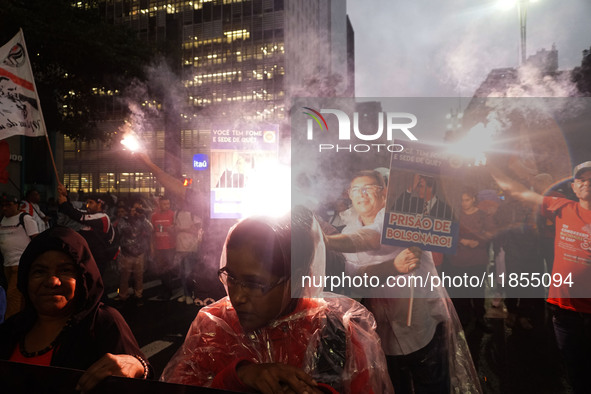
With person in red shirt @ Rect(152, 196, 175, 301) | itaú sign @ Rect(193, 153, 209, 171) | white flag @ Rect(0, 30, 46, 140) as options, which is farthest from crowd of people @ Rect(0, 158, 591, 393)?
itaú sign @ Rect(193, 153, 209, 171)

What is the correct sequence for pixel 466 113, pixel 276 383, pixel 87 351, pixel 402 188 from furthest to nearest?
pixel 466 113
pixel 402 188
pixel 87 351
pixel 276 383

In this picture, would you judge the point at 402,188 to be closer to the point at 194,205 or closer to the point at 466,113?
the point at 466,113

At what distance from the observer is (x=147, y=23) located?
46.6 m

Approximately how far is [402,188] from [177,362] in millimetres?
1784

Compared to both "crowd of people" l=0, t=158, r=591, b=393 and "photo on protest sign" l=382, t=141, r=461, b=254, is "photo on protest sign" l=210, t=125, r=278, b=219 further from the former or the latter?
"photo on protest sign" l=382, t=141, r=461, b=254

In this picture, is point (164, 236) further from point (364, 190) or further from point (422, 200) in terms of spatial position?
point (422, 200)

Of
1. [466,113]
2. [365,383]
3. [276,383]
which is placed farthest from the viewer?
[466,113]

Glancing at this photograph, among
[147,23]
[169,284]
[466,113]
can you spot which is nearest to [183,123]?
[147,23]

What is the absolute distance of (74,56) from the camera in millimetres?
11219

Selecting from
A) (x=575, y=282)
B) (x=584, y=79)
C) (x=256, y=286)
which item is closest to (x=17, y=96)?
(x=256, y=286)

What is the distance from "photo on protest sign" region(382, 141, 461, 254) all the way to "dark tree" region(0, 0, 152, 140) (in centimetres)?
1152

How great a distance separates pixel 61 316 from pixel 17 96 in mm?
3967

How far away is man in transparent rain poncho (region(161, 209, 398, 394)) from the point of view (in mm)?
1236

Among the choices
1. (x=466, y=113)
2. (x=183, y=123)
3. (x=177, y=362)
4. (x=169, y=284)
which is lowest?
(x=169, y=284)
